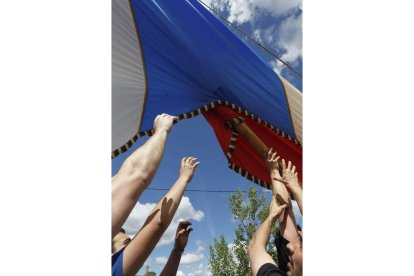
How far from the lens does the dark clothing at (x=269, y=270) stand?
632mm

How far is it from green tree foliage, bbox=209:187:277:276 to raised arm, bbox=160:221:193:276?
267 mm

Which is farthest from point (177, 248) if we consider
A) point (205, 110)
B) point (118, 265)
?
point (205, 110)

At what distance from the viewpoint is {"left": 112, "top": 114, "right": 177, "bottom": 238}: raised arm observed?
60 centimetres

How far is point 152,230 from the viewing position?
636mm

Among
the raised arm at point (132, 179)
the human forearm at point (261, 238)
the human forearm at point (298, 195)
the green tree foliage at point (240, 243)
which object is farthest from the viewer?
the green tree foliage at point (240, 243)

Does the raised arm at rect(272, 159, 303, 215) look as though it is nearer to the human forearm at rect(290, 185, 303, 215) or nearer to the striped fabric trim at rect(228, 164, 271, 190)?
the human forearm at rect(290, 185, 303, 215)

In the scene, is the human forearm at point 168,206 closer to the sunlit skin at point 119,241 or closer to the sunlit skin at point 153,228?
the sunlit skin at point 153,228

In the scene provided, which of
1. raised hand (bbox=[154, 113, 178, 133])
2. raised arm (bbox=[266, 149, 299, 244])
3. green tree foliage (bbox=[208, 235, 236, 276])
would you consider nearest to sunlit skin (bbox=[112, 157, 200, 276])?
raised hand (bbox=[154, 113, 178, 133])

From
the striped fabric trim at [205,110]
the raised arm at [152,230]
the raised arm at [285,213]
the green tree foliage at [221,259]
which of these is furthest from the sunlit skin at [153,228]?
the green tree foliage at [221,259]

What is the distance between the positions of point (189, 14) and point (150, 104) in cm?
32

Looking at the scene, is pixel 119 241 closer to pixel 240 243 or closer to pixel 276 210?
pixel 276 210
